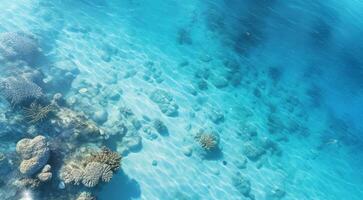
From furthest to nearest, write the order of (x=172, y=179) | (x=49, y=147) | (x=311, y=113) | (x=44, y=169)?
1. (x=311, y=113)
2. (x=172, y=179)
3. (x=49, y=147)
4. (x=44, y=169)

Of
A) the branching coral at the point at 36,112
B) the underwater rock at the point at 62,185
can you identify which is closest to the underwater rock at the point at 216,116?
the branching coral at the point at 36,112

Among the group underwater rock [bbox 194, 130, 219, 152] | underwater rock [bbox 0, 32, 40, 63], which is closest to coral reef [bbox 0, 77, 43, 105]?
underwater rock [bbox 0, 32, 40, 63]

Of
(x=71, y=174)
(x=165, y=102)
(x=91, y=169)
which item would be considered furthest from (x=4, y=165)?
(x=165, y=102)

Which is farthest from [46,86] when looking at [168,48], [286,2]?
[286,2]

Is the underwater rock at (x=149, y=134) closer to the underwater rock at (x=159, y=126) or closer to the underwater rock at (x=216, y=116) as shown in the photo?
the underwater rock at (x=159, y=126)

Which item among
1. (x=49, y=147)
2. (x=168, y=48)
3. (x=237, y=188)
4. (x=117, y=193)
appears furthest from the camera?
(x=168, y=48)

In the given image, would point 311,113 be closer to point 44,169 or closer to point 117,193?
point 117,193

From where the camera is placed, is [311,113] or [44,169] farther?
[311,113]
